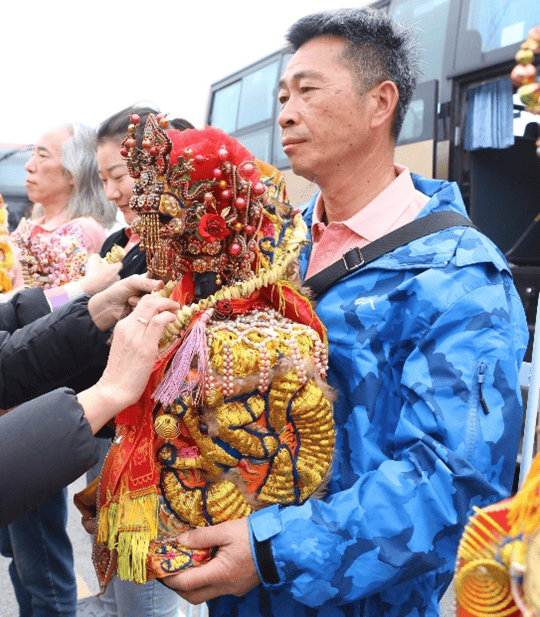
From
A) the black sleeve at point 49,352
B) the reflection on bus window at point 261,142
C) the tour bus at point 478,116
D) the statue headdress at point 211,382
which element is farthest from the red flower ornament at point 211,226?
the reflection on bus window at point 261,142

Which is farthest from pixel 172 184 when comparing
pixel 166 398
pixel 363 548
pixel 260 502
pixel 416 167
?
pixel 416 167

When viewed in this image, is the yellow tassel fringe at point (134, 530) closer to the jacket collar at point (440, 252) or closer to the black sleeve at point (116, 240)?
the jacket collar at point (440, 252)

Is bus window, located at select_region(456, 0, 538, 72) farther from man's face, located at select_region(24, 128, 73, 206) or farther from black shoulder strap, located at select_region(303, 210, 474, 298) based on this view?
black shoulder strap, located at select_region(303, 210, 474, 298)

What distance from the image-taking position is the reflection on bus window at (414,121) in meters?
Answer: 4.77

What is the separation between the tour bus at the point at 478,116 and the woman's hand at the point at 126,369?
11.9ft

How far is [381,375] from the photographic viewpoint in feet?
4.63

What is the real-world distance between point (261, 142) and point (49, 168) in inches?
154

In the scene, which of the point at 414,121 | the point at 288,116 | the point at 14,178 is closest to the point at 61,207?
the point at 288,116

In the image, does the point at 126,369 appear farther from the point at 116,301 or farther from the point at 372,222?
the point at 372,222

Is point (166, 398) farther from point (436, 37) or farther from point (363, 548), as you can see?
point (436, 37)

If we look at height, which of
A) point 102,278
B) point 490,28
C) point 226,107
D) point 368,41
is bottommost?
point 102,278

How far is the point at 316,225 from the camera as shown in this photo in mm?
1812

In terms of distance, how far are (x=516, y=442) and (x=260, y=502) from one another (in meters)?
0.59

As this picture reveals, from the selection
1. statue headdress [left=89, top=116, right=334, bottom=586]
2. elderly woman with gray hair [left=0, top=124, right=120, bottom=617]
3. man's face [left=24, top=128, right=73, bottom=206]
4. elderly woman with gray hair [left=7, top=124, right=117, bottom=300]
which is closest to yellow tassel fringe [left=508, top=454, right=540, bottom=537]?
statue headdress [left=89, top=116, right=334, bottom=586]
